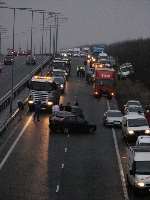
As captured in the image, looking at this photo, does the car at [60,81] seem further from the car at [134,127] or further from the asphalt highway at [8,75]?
the car at [134,127]

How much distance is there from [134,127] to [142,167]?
49.3 feet

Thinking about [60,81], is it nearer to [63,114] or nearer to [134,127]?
[63,114]

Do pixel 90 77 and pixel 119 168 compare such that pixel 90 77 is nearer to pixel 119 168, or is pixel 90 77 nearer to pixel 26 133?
pixel 26 133

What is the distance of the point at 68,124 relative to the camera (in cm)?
4688

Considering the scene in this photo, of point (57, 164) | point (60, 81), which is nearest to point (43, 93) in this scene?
point (60, 81)

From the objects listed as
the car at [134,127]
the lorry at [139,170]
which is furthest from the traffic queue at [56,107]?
the lorry at [139,170]

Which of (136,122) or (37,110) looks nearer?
(136,122)

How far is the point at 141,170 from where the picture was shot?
29016 mm

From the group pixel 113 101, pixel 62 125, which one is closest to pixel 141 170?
pixel 62 125

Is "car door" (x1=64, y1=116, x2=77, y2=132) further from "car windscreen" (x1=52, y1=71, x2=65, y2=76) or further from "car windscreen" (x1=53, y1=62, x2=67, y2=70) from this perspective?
"car windscreen" (x1=53, y1=62, x2=67, y2=70)

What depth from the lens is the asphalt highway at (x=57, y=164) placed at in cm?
2941

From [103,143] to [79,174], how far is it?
1023 centimetres

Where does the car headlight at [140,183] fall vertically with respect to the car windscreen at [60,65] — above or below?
above

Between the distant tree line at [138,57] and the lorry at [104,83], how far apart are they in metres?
19.9
